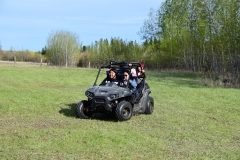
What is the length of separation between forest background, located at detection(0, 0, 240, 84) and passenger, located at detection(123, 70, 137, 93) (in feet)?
49.7

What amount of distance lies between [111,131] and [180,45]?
37844 millimetres

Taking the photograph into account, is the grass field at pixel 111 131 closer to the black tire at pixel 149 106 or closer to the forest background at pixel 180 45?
the black tire at pixel 149 106

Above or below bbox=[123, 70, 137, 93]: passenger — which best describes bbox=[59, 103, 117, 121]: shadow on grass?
below

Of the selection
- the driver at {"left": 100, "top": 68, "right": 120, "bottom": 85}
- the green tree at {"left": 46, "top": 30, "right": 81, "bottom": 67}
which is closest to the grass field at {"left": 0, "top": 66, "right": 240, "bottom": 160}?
the driver at {"left": 100, "top": 68, "right": 120, "bottom": 85}

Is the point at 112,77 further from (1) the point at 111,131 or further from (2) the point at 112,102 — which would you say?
(1) the point at 111,131

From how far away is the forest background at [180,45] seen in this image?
30.9m

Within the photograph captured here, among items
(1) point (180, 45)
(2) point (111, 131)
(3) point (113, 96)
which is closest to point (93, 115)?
(3) point (113, 96)

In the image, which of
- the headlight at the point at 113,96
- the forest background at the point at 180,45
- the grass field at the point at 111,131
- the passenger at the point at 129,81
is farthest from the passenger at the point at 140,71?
the forest background at the point at 180,45

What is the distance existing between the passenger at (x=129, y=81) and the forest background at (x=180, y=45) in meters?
15.1

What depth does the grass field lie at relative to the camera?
6508 millimetres

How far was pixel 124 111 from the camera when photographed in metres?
9.80

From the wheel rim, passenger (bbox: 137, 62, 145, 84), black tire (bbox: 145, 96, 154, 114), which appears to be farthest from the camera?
passenger (bbox: 137, 62, 145, 84)

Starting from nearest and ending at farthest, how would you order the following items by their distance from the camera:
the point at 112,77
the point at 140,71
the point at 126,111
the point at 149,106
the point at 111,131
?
the point at 111,131 < the point at 126,111 < the point at 112,77 < the point at 149,106 < the point at 140,71

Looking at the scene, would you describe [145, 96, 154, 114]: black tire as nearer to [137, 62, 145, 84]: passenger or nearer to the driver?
[137, 62, 145, 84]: passenger
